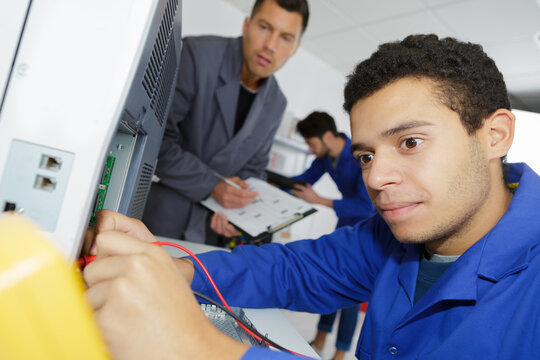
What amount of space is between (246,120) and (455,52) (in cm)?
81

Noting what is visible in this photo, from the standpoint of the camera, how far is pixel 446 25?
2.45 meters

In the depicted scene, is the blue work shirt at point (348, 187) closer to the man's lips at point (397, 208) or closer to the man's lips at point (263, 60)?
the man's lips at point (263, 60)

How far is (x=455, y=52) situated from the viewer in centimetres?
71

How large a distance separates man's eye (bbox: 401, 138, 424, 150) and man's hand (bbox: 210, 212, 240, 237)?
707 millimetres

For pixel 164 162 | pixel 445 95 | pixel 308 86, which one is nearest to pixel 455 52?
pixel 445 95

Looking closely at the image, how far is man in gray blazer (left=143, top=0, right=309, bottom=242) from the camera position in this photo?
118 centimetres

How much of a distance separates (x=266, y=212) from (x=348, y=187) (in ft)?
3.77

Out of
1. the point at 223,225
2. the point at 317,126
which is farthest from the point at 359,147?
the point at 317,126

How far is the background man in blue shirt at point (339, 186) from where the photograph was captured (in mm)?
1984

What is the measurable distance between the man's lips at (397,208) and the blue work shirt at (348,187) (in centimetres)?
112

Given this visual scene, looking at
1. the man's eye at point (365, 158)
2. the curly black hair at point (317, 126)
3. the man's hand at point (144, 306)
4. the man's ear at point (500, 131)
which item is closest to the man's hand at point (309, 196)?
the curly black hair at point (317, 126)

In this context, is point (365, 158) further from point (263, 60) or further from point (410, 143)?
point (263, 60)

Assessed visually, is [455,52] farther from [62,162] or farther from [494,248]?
[62,162]

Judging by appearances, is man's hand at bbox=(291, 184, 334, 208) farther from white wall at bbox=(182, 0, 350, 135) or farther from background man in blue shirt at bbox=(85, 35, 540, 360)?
white wall at bbox=(182, 0, 350, 135)
